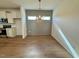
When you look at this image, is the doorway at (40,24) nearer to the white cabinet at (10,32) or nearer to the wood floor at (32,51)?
the white cabinet at (10,32)

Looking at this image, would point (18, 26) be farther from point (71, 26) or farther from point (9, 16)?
point (71, 26)

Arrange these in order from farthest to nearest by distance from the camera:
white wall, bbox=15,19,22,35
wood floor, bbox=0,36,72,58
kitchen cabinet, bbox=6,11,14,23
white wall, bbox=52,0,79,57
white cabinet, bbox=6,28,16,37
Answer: white wall, bbox=15,19,22,35
kitchen cabinet, bbox=6,11,14,23
white cabinet, bbox=6,28,16,37
wood floor, bbox=0,36,72,58
white wall, bbox=52,0,79,57

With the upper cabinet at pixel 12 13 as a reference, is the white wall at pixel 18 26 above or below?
below

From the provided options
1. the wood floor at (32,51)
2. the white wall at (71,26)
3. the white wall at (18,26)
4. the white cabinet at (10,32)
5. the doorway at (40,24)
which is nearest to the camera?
the white wall at (71,26)

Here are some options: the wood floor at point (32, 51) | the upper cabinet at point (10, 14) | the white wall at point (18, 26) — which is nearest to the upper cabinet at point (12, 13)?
the upper cabinet at point (10, 14)

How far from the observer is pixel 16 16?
8.09 m

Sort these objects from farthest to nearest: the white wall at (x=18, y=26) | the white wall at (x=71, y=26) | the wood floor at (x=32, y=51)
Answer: the white wall at (x=18, y=26), the wood floor at (x=32, y=51), the white wall at (x=71, y=26)

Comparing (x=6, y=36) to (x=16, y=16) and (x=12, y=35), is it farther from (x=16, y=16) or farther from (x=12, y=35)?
Answer: (x=16, y=16)

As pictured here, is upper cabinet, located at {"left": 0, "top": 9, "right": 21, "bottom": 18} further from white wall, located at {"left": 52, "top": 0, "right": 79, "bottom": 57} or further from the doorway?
white wall, located at {"left": 52, "top": 0, "right": 79, "bottom": 57}

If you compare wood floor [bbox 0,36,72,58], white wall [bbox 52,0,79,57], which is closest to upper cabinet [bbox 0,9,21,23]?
wood floor [bbox 0,36,72,58]

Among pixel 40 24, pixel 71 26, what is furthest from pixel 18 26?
pixel 71 26

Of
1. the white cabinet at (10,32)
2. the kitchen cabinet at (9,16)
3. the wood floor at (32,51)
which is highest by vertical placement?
the kitchen cabinet at (9,16)

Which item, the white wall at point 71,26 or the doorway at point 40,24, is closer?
the white wall at point 71,26

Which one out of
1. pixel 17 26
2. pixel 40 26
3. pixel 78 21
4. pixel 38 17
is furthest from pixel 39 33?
pixel 78 21
